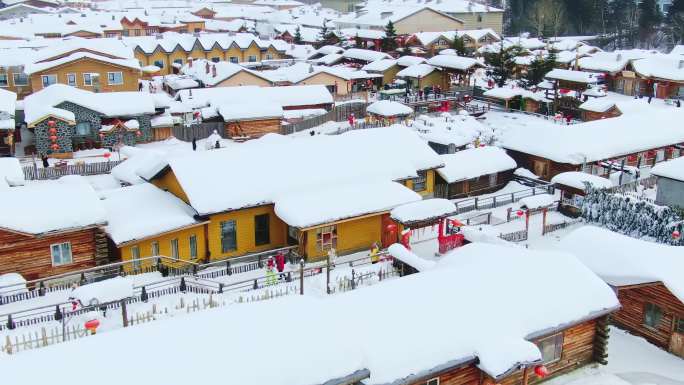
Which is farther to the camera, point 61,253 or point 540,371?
point 61,253

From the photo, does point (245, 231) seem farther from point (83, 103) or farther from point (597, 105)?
point (597, 105)

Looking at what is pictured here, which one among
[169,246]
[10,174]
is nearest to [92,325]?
[169,246]

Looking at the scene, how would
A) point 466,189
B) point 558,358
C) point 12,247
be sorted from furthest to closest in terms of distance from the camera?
point 466,189
point 12,247
point 558,358

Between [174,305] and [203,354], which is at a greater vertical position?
[203,354]

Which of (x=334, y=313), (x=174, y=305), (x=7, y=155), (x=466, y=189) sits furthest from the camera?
(x=7, y=155)

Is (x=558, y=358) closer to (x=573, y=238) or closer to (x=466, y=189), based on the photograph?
(x=573, y=238)

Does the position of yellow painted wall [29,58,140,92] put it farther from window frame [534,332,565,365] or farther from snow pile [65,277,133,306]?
window frame [534,332,565,365]

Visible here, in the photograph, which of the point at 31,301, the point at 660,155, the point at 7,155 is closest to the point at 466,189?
the point at 660,155
